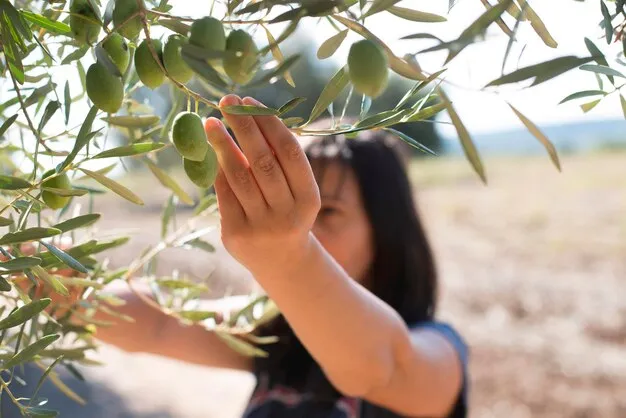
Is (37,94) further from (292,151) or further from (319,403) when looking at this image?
(319,403)

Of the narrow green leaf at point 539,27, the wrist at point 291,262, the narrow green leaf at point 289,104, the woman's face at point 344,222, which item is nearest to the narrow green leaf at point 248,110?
the narrow green leaf at point 289,104

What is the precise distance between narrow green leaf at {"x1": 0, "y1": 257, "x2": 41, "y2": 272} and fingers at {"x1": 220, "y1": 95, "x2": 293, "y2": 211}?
0.11 metres

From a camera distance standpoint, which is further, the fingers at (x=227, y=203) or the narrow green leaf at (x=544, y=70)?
the fingers at (x=227, y=203)

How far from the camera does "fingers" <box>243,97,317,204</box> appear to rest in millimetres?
370

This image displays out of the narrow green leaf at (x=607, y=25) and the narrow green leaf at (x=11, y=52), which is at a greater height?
the narrow green leaf at (x=11, y=52)

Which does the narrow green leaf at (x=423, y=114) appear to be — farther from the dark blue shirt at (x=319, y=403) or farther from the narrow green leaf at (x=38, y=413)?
the dark blue shirt at (x=319, y=403)

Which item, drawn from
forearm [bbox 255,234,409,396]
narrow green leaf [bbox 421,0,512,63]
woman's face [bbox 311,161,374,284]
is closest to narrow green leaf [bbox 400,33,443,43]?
narrow green leaf [bbox 421,0,512,63]

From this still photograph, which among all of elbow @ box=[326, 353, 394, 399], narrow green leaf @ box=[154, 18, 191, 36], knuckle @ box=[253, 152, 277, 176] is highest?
narrow green leaf @ box=[154, 18, 191, 36]

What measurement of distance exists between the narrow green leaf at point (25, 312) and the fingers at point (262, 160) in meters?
0.12

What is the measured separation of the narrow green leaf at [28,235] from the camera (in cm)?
30

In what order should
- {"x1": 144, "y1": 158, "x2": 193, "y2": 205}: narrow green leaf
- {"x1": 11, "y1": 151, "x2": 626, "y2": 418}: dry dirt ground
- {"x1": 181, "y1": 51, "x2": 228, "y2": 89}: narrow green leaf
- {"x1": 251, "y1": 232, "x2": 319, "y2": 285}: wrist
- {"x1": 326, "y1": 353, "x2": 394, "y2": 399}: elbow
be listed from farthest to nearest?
{"x1": 11, "y1": 151, "x2": 626, "y2": 418}: dry dirt ground → {"x1": 326, "y1": 353, "x2": 394, "y2": 399}: elbow → {"x1": 251, "y1": 232, "x2": 319, "y2": 285}: wrist → {"x1": 144, "y1": 158, "x2": 193, "y2": 205}: narrow green leaf → {"x1": 181, "y1": 51, "x2": 228, "y2": 89}: narrow green leaf

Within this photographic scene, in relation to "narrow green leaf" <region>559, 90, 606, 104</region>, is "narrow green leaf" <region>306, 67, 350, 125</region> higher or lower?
higher

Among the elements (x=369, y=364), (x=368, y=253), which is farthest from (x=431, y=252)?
(x=369, y=364)

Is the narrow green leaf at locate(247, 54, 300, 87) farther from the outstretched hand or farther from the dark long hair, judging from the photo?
the dark long hair
